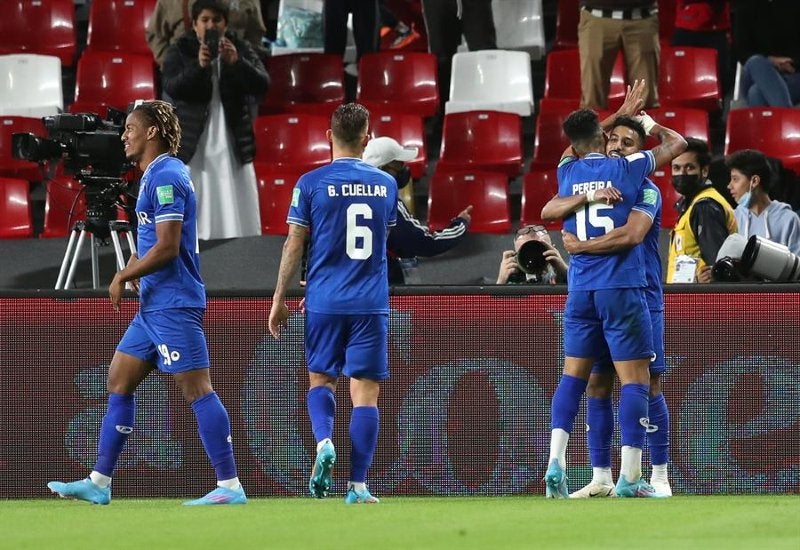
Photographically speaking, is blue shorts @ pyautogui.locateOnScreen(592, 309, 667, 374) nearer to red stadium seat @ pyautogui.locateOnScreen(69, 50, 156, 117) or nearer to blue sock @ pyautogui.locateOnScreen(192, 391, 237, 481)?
blue sock @ pyautogui.locateOnScreen(192, 391, 237, 481)

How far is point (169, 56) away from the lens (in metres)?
11.7

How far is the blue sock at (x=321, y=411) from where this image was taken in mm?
6995

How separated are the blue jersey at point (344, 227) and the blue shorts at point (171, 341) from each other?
1.79ft

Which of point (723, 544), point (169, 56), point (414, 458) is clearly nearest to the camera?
point (723, 544)

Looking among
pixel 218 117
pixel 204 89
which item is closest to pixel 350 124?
pixel 204 89

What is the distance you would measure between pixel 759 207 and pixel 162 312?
14.1 ft

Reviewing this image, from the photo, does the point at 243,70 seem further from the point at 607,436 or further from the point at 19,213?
the point at 607,436

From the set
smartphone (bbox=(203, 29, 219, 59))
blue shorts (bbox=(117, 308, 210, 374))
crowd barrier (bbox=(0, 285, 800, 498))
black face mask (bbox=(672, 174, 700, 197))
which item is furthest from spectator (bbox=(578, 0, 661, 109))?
blue shorts (bbox=(117, 308, 210, 374))

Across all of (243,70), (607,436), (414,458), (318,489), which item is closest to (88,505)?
(318,489)

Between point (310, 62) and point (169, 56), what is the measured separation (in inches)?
90.4

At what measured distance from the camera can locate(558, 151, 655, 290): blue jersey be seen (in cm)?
732

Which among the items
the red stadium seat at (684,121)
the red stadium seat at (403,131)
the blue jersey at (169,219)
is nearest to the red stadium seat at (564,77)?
the red stadium seat at (684,121)

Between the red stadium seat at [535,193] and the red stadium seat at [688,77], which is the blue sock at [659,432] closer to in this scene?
the red stadium seat at [535,193]

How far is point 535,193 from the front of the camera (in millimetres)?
12109
